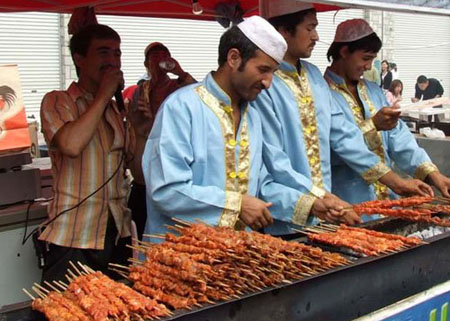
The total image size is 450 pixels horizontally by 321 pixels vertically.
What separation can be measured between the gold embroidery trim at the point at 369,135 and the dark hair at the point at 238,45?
136cm

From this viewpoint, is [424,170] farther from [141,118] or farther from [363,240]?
[141,118]

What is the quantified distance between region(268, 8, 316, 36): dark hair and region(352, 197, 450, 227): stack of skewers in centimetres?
111

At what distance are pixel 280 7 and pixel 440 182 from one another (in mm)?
1553

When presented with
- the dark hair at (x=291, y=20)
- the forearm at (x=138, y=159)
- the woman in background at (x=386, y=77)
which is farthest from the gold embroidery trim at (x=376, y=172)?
the woman in background at (x=386, y=77)

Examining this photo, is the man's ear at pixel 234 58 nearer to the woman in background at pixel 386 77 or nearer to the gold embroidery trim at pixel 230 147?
the gold embroidery trim at pixel 230 147

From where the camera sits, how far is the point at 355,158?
3.95 metres

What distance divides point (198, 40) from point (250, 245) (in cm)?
1410

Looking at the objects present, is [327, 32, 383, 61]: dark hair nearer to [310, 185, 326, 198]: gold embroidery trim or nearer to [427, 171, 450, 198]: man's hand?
[427, 171, 450, 198]: man's hand

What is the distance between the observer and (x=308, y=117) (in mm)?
3684

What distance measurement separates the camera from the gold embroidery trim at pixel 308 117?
3.66 m

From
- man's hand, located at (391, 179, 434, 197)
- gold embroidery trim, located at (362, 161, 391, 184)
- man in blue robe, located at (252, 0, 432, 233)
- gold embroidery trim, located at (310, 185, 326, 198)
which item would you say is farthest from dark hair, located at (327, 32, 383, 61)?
gold embroidery trim, located at (310, 185, 326, 198)

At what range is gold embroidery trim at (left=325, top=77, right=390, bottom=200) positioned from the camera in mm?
3979

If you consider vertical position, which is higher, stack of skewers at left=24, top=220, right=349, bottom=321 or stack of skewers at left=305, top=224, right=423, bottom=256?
stack of skewers at left=24, top=220, right=349, bottom=321

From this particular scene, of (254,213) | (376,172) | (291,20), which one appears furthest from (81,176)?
(376,172)
